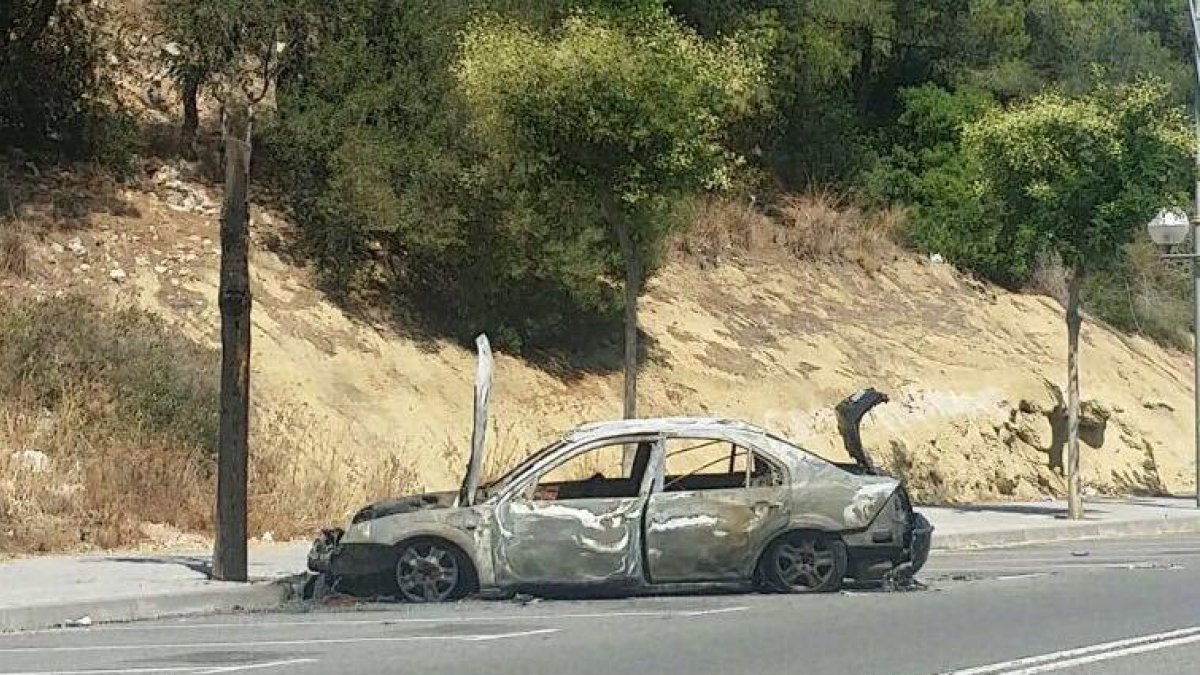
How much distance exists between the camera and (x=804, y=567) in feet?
50.0

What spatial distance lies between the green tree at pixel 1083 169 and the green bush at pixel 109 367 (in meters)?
11.1

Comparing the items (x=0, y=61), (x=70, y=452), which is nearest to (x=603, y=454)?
(x=70, y=452)

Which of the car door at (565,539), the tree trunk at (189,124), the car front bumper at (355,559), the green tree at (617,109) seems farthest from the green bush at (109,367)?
the car door at (565,539)

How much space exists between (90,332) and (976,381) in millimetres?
16457

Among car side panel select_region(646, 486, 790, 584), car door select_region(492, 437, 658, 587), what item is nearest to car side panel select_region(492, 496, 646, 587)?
car door select_region(492, 437, 658, 587)

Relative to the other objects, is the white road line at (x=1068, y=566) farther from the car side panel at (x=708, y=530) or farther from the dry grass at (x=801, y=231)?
the dry grass at (x=801, y=231)

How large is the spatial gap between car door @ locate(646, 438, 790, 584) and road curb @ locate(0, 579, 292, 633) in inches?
133

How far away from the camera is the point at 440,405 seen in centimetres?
2498

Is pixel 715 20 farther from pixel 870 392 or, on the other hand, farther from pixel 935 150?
pixel 870 392

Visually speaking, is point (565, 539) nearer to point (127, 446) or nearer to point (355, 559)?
point (355, 559)

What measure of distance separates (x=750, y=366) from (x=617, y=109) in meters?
10.1

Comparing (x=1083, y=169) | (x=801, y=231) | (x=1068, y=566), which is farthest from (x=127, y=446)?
(x=801, y=231)

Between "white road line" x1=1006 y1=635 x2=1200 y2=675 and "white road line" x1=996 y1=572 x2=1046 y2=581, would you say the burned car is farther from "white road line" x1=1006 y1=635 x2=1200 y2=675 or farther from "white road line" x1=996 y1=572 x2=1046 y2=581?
"white road line" x1=1006 y1=635 x2=1200 y2=675

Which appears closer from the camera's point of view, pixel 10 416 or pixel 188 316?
pixel 10 416
